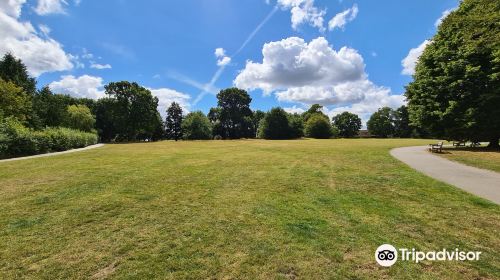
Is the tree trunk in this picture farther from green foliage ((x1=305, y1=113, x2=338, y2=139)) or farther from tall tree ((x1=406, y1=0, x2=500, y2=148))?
green foliage ((x1=305, y1=113, x2=338, y2=139))

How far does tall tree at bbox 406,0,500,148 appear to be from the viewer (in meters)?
21.2

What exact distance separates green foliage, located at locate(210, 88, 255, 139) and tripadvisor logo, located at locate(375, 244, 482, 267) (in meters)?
83.2

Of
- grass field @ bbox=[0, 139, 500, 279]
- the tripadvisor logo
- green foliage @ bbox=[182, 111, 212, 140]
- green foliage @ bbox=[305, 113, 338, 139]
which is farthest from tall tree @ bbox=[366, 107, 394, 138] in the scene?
the tripadvisor logo

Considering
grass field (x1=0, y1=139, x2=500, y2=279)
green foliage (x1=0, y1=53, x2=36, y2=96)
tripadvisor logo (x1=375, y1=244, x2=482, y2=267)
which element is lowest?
tripadvisor logo (x1=375, y1=244, x2=482, y2=267)

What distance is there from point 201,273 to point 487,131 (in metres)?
26.5

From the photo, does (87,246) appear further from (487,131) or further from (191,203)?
(487,131)

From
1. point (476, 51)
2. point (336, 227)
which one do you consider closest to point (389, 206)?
point (336, 227)

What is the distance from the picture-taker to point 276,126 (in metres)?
75.1

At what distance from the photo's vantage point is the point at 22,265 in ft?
14.0

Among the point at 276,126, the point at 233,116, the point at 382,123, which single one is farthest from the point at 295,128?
the point at 382,123

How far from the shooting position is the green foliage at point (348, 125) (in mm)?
103750

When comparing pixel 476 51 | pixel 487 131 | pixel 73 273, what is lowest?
pixel 73 273

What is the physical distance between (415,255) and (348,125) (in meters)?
105

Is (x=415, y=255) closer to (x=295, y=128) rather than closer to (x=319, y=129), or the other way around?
(x=295, y=128)
